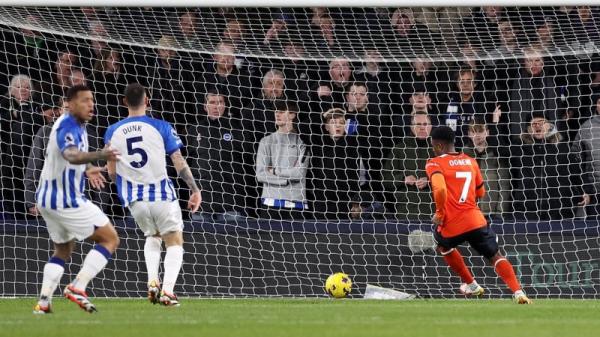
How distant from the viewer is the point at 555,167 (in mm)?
15500

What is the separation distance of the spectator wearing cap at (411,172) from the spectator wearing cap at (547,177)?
108 centimetres

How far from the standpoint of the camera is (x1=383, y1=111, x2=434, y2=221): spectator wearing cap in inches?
608

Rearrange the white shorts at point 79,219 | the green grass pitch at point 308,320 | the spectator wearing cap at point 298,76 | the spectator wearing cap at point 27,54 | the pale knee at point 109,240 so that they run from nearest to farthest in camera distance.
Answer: the green grass pitch at point 308,320 → the white shorts at point 79,219 → the pale knee at point 109,240 → the spectator wearing cap at point 27,54 → the spectator wearing cap at point 298,76

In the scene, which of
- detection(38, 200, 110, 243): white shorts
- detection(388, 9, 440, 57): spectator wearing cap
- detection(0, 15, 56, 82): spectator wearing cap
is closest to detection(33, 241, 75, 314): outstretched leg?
detection(38, 200, 110, 243): white shorts

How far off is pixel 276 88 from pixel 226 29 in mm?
1160

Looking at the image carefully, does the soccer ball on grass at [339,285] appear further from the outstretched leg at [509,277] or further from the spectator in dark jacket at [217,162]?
the outstretched leg at [509,277]

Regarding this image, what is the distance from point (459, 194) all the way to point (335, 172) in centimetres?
252

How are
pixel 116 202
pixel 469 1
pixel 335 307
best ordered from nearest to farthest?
pixel 335 307 → pixel 469 1 → pixel 116 202

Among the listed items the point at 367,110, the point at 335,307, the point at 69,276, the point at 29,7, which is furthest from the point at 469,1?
the point at 69,276

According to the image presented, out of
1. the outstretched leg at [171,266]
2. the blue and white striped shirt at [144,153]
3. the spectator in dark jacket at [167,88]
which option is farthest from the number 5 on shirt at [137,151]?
the spectator in dark jacket at [167,88]

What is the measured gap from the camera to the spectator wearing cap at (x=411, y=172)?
15.4m

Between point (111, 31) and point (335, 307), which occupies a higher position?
point (111, 31)

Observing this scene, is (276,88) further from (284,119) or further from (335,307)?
(335,307)

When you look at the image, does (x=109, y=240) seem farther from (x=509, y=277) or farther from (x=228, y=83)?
(x=228, y=83)
